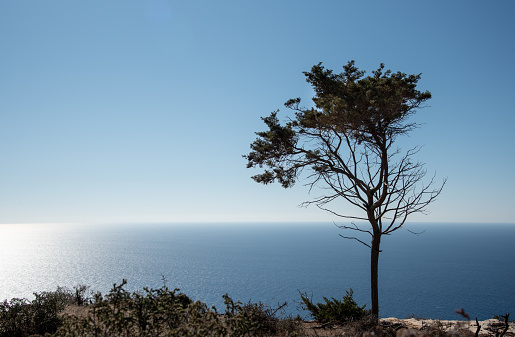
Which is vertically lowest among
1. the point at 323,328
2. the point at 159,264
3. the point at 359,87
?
the point at 159,264

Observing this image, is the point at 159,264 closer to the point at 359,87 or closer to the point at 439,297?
the point at 439,297

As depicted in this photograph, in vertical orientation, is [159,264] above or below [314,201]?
below

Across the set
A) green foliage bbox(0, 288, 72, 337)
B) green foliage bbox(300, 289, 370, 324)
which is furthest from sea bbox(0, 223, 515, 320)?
green foliage bbox(0, 288, 72, 337)

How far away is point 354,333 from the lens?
7.73m

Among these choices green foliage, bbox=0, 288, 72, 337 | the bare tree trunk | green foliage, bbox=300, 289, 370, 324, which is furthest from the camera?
the bare tree trunk

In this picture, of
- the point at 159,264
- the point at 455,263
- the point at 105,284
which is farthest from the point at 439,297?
the point at 159,264

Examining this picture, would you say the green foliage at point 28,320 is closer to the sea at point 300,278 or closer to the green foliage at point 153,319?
the green foliage at point 153,319

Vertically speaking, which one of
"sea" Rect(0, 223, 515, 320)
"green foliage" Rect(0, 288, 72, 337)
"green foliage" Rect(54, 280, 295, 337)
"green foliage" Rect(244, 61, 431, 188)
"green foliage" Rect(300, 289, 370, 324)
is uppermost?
"green foliage" Rect(244, 61, 431, 188)

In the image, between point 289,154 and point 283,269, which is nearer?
point 289,154

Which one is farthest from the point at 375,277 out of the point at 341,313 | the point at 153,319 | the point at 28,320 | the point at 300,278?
the point at 300,278

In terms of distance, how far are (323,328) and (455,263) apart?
494ft

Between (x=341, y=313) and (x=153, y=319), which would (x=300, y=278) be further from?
(x=153, y=319)

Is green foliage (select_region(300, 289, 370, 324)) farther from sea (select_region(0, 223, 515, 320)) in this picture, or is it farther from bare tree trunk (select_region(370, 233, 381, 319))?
sea (select_region(0, 223, 515, 320))

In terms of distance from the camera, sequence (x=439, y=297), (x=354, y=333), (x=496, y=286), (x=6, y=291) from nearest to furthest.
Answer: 1. (x=354, y=333)
2. (x=439, y=297)
3. (x=6, y=291)
4. (x=496, y=286)
